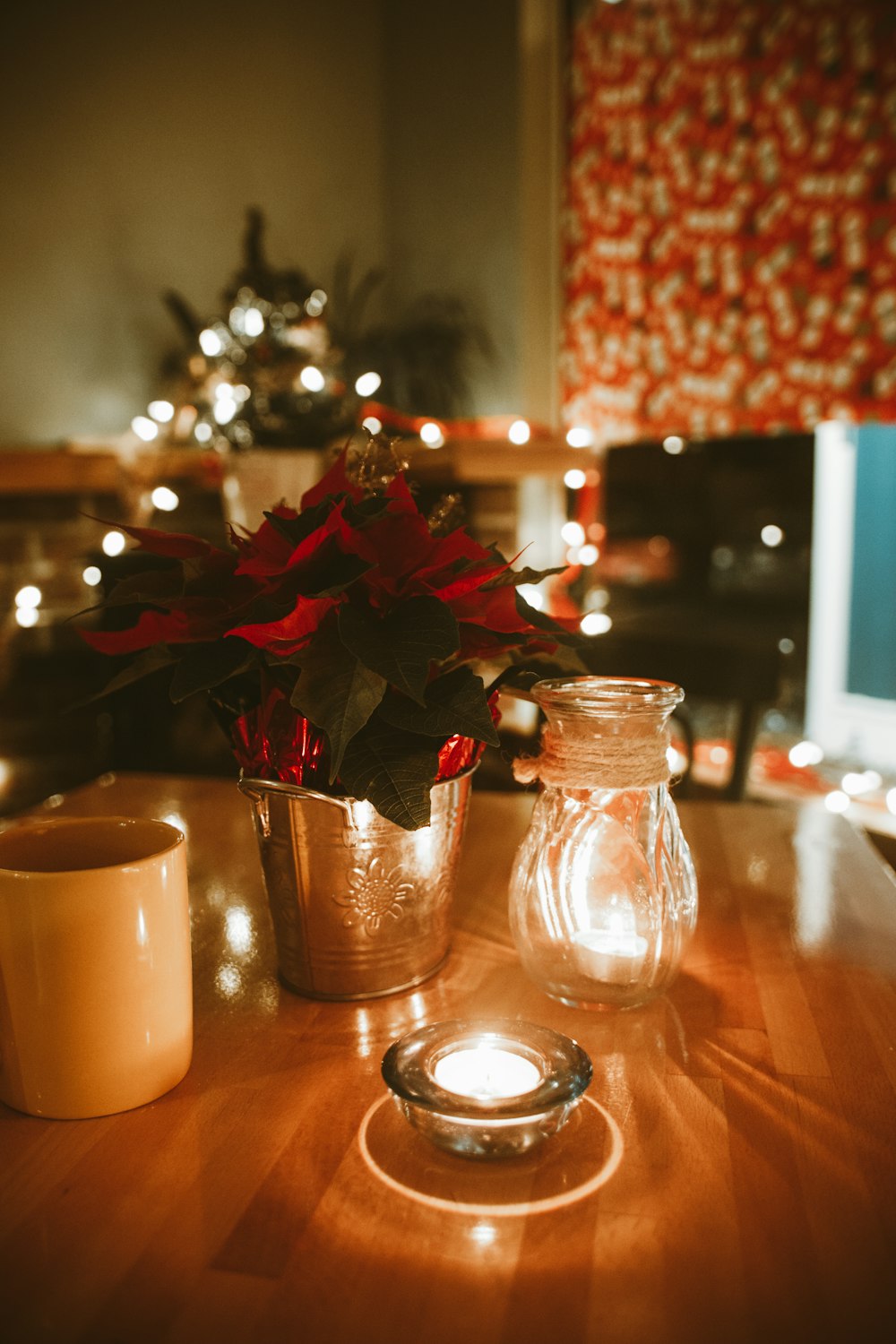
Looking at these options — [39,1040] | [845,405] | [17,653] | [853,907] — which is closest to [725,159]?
[845,405]

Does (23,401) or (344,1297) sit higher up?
(23,401)

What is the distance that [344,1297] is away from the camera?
399mm

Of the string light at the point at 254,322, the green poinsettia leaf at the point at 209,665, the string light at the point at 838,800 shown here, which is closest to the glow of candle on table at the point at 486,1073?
the green poinsettia leaf at the point at 209,665

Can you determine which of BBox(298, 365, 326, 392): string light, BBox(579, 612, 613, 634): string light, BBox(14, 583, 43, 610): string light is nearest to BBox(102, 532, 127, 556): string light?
BBox(14, 583, 43, 610): string light

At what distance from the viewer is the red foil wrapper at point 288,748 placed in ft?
2.03

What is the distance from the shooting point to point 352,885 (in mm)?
615

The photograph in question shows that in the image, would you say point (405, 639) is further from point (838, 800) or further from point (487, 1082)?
point (838, 800)

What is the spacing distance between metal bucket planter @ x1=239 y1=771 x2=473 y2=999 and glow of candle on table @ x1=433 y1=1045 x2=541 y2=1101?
0.13 m

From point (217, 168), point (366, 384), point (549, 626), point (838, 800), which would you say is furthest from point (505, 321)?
point (549, 626)

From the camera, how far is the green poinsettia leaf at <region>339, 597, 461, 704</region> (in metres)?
0.52

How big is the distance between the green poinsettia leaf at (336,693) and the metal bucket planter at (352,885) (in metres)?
0.07

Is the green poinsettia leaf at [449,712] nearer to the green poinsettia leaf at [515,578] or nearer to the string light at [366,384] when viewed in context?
the green poinsettia leaf at [515,578]

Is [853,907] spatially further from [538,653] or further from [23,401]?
[23,401]

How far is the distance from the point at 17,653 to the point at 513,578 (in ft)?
7.45
